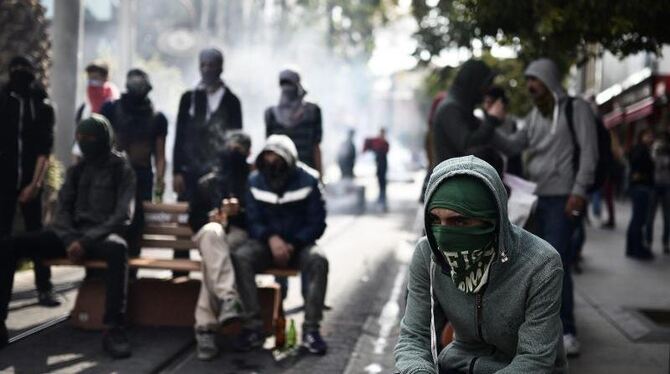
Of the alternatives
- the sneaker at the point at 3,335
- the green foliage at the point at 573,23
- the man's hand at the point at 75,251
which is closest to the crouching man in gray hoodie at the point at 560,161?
the green foliage at the point at 573,23

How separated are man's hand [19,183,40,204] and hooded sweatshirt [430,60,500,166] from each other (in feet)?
11.2

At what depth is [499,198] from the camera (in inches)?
121

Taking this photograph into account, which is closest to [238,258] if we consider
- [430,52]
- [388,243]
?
[388,243]

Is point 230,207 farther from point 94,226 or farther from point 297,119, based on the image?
point 297,119

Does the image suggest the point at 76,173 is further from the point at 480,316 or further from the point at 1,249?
the point at 480,316

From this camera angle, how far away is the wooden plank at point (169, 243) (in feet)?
24.5

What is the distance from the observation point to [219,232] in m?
6.60

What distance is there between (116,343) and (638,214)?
855 cm

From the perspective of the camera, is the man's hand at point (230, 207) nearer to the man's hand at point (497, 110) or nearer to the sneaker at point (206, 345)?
the sneaker at point (206, 345)

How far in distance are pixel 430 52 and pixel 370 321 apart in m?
8.28

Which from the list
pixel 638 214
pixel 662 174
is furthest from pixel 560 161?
pixel 662 174

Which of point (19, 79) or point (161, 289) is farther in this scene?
point (19, 79)

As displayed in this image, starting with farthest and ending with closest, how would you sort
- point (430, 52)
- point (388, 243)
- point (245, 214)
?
point (430, 52) < point (388, 243) < point (245, 214)

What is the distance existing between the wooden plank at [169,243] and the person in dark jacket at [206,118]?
33.1 inches
